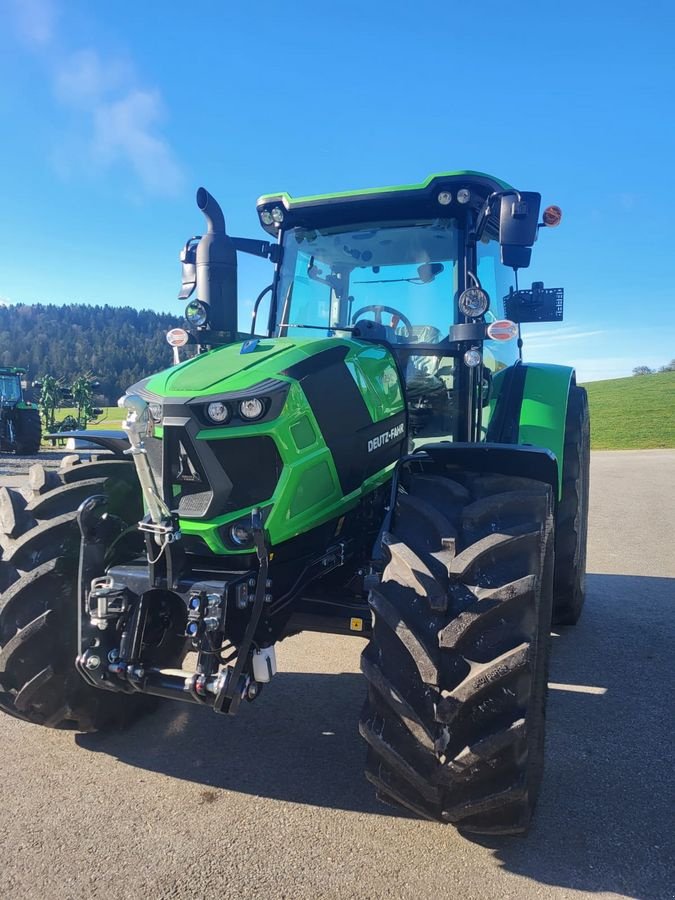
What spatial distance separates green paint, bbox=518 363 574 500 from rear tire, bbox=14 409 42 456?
2098 cm

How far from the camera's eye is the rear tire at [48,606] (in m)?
2.96

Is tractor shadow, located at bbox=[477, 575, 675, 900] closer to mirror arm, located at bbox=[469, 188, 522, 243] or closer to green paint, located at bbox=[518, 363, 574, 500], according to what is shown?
green paint, located at bbox=[518, 363, 574, 500]

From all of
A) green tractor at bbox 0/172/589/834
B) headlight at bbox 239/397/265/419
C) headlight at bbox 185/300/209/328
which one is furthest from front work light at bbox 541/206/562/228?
headlight at bbox 239/397/265/419

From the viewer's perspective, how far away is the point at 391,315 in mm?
4293

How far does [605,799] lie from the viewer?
2.86 m

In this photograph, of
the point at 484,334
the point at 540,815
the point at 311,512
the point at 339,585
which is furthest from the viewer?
the point at 484,334

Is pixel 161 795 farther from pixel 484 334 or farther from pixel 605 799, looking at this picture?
pixel 484 334

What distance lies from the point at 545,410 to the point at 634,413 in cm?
3443

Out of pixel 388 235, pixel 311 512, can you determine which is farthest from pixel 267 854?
pixel 388 235

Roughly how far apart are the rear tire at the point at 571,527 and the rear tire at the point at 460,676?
1842 mm

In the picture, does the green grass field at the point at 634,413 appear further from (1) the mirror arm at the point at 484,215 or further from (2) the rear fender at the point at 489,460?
(2) the rear fender at the point at 489,460

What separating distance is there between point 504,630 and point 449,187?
273 cm

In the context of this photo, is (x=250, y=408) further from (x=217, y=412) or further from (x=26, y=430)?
(x=26, y=430)

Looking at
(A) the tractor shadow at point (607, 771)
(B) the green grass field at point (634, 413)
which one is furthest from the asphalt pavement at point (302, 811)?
(B) the green grass field at point (634, 413)
